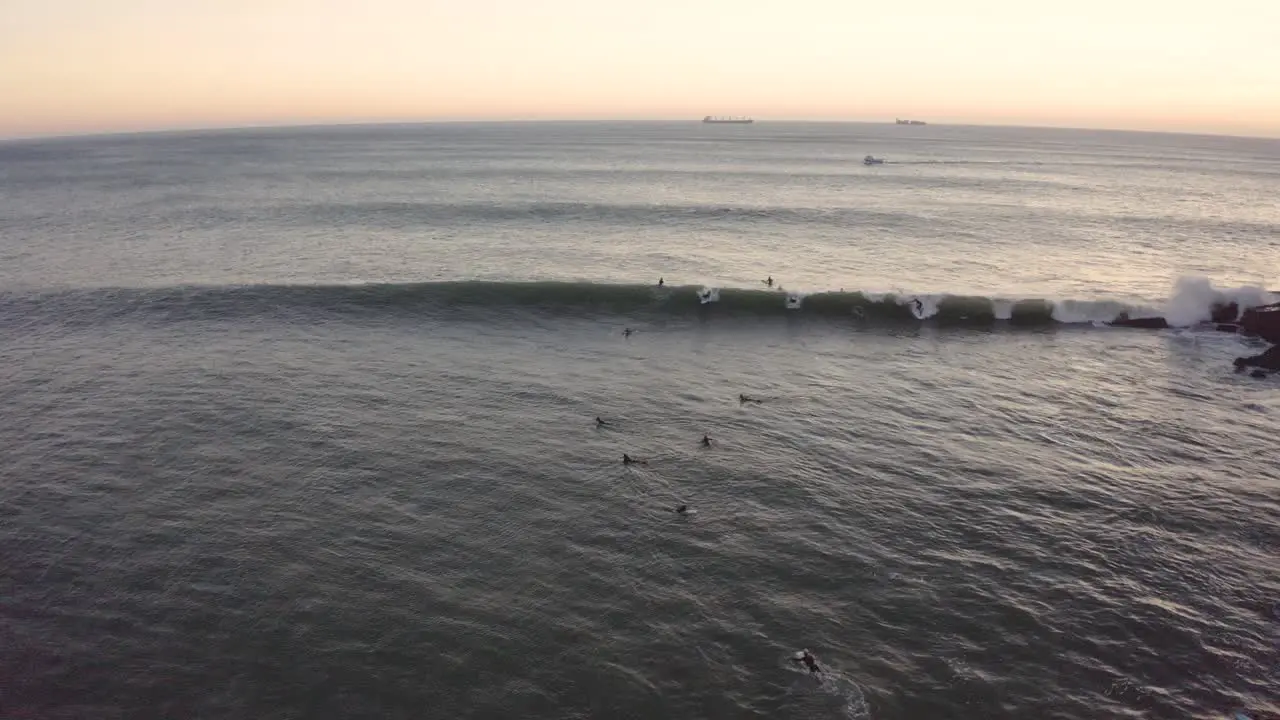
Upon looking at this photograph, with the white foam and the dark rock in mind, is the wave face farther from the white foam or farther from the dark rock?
the dark rock

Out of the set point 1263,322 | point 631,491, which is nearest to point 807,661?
point 631,491

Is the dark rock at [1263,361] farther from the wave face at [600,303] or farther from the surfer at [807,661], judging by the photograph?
the surfer at [807,661]

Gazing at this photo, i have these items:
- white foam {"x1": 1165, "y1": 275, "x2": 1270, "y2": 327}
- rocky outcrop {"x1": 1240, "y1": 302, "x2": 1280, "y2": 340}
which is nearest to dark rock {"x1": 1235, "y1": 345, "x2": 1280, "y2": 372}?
rocky outcrop {"x1": 1240, "y1": 302, "x2": 1280, "y2": 340}

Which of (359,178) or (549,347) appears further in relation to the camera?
(359,178)

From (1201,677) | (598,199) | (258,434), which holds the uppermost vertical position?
(598,199)

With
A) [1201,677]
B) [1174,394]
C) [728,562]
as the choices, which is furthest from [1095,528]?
[1174,394]

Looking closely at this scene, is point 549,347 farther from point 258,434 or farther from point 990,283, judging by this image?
point 990,283
